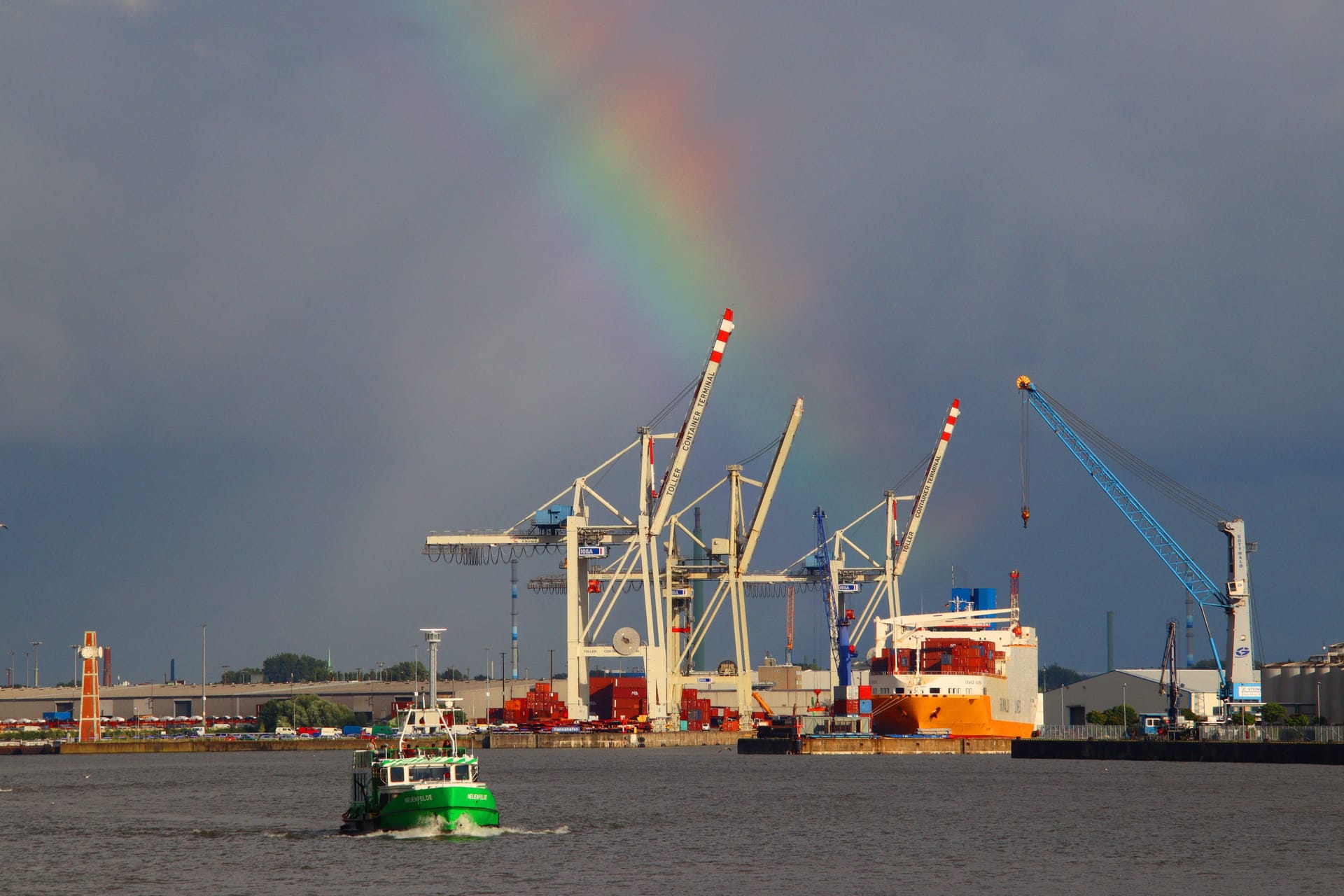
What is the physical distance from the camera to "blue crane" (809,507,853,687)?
160 m

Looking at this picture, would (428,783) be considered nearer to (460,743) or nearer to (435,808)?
(435,808)

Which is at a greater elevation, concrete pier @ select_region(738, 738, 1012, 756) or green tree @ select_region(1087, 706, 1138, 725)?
green tree @ select_region(1087, 706, 1138, 725)

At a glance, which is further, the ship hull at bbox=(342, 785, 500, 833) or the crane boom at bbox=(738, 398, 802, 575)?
the crane boom at bbox=(738, 398, 802, 575)

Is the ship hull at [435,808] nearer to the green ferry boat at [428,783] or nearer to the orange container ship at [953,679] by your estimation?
the green ferry boat at [428,783]

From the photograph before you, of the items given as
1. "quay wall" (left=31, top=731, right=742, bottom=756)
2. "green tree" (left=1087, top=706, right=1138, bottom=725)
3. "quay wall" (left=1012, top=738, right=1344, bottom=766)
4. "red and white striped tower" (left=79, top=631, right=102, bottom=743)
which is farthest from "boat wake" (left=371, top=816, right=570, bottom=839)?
"red and white striped tower" (left=79, top=631, right=102, bottom=743)

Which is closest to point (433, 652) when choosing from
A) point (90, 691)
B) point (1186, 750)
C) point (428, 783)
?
point (428, 783)

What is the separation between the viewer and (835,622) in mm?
164500

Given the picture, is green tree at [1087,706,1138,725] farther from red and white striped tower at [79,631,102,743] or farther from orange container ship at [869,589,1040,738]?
red and white striped tower at [79,631,102,743]

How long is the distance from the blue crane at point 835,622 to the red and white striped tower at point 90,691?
71778 mm

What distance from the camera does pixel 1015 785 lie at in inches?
3337

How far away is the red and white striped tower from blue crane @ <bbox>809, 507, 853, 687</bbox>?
71778 mm

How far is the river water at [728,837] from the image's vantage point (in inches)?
1732

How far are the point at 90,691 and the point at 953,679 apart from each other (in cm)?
8835

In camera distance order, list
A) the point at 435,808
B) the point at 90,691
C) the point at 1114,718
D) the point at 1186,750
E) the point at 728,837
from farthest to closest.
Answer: the point at 90,691 < the point at 1114,718 < the point at 1186,750 < the point at 728,837 < the point at 435,808
